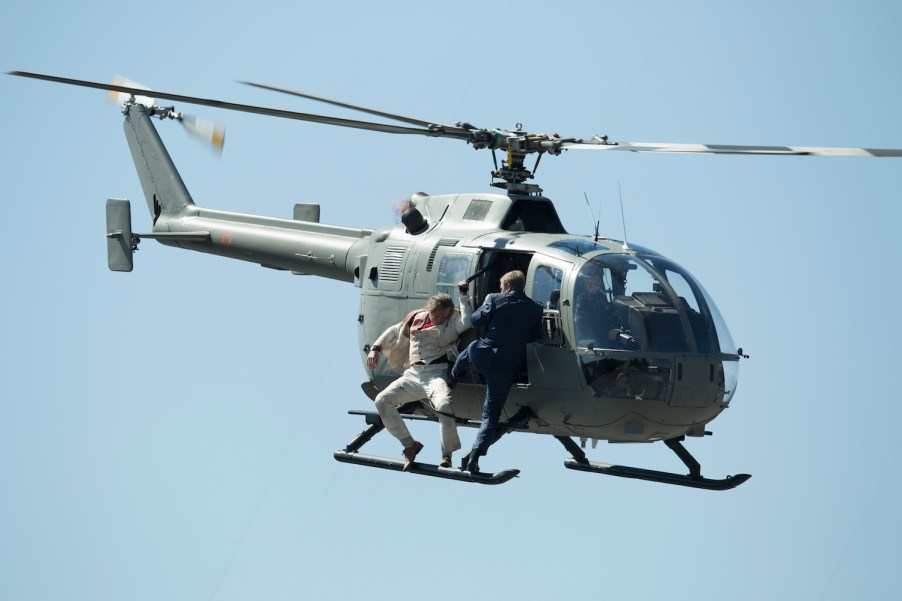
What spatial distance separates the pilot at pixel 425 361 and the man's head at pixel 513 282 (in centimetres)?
54

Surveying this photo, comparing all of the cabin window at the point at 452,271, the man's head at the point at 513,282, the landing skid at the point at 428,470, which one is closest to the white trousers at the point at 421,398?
the landing skid at the point at 428,470

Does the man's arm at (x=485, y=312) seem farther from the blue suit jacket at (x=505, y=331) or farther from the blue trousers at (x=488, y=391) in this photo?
the blue trousers at (x=488, y=391)

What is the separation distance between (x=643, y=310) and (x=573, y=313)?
0.62m

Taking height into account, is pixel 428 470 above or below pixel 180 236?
below

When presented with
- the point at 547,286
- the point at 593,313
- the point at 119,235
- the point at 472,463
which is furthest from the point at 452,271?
the point at 119,235

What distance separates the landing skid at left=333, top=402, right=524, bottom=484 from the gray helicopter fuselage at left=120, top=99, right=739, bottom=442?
14.9 inches

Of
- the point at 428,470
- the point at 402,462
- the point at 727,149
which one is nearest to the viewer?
the point at 727,149

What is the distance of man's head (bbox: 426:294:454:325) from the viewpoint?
13.9m

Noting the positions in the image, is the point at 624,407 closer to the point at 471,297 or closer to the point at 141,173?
the point at 471,297

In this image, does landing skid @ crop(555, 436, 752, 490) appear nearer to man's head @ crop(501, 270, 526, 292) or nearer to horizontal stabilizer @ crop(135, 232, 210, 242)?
man's head @ crop(501, 270, 526, 292)

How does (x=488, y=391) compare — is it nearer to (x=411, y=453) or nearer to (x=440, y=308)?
(x=440, y=308)

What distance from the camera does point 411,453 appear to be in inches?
566

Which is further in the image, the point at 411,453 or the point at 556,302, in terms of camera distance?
the point at 411,453

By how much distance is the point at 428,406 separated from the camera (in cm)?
1466
